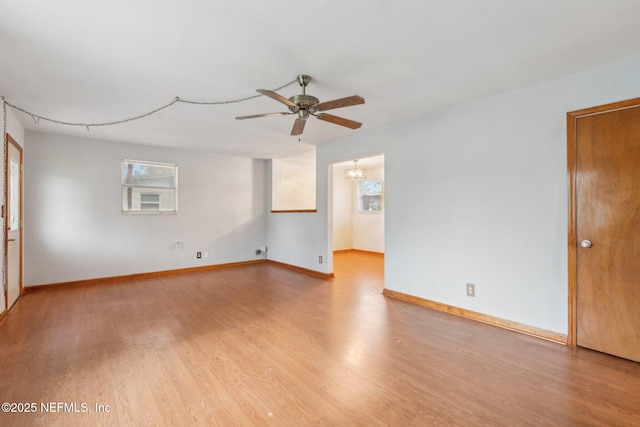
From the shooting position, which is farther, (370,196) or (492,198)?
(370,196)

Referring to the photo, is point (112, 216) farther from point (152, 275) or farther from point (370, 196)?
point (370, 196)

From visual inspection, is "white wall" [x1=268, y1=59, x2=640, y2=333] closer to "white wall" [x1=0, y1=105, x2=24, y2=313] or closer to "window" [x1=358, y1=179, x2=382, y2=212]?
"window" [x1=358, y1=179, x2=382, y2=212]

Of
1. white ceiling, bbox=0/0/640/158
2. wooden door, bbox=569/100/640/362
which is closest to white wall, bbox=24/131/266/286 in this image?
white ceiling, bbox=0/0/640/158

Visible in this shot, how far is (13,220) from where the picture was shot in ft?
12.4

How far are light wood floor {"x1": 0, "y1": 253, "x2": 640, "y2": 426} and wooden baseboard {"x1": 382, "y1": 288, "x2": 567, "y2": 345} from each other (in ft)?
0.36

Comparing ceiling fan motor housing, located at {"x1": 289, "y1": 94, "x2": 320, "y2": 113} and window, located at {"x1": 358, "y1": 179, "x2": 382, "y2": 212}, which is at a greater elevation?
ceiling fan motor housing, located at {"x1": 289, "y1": 94, "x2": 320, "y2": 113}

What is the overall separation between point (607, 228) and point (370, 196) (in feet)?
19.5

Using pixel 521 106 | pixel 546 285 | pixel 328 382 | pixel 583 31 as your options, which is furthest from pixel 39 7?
pixel 546 285

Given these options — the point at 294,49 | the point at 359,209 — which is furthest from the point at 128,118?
the point at 359,209

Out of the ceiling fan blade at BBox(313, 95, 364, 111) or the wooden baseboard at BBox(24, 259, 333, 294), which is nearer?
the ceiling fan blade at BBox(313, 95, 364, 111)

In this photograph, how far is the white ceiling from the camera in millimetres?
1780

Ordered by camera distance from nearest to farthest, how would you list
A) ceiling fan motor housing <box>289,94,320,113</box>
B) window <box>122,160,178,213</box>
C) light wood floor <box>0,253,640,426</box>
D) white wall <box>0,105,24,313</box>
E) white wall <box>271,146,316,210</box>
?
light wood floor <box>0,253,640,426</box> → ceiling fan motor housing <box>289,94,320,113</box> → white wall <box>0,105,24,313</box> → window <box>122,160,178,213</box> → white wall <box>271,146,316,210</box>

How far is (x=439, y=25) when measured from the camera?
6.31 ft

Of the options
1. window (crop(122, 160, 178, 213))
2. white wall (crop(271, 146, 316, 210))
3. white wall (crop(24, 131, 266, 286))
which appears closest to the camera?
white wall (crop(24, 131, 266, 286))
